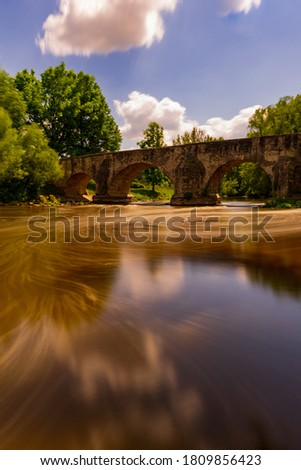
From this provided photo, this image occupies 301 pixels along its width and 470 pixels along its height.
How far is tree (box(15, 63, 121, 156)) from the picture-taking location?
33.1 meters

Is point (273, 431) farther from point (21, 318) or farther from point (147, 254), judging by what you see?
point (147, 254)

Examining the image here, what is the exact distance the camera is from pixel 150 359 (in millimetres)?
1919

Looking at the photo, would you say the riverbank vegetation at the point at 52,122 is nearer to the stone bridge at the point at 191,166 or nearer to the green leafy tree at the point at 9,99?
the green leafy tree at the point at 9,99

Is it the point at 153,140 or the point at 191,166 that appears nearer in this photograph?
the point at 191,166

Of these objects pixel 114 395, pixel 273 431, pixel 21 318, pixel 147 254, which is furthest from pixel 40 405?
pixel 147 254

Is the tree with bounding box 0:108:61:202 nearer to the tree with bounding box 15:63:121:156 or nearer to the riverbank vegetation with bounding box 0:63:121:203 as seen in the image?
the riverbank vegetation with bounding box 0:63:121:203

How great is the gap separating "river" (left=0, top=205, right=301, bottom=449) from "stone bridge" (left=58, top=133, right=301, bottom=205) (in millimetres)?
17796

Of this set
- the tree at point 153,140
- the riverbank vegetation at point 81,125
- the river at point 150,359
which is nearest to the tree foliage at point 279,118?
the riverbank vegetation at point 81,125

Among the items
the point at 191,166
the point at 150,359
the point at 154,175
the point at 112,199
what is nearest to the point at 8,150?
the point at 112,199

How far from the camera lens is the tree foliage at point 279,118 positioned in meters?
31.8

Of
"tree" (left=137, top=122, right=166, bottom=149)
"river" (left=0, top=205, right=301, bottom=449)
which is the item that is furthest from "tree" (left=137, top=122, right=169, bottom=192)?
"river" (left=0, top=205, right=301, bottom=449)

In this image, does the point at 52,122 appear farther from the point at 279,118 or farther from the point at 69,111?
the point at 279,118

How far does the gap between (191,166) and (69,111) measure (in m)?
17.1

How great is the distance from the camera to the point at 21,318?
2561 mm
